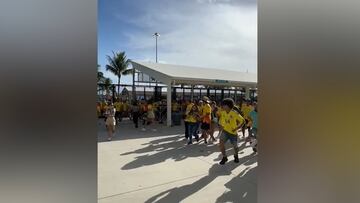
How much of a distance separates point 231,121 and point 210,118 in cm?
248

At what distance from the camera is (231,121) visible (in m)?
5.42

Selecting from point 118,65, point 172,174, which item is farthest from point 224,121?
point 118,65

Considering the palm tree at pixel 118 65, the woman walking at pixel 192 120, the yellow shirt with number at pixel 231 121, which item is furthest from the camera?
the palm tree at pixel 118 65

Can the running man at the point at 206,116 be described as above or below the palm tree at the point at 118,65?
below

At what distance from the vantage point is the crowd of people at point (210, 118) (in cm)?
548

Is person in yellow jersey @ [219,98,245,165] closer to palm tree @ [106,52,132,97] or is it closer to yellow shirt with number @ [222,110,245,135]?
yellow shirt with number @ [222,110,245,135]

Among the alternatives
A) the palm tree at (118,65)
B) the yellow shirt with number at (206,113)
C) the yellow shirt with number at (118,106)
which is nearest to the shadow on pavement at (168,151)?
the yellow shirt with number at (206,113)

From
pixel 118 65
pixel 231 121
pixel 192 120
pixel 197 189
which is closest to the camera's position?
pixel 197 189

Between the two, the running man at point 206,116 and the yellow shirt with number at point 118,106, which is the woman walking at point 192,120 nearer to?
the running man at point 206,116

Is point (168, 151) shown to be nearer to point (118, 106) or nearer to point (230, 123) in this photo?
point (230, 123)

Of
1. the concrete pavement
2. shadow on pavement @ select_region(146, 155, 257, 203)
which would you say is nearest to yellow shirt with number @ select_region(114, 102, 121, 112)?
the concrete pavement

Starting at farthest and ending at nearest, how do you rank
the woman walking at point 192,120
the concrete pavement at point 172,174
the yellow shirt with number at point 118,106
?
the yellow shirt with number at point 118,106 → the woman walking at point 192,120 → the concrete pavement at point 172,174
